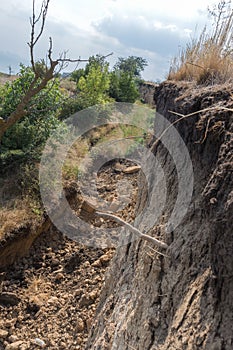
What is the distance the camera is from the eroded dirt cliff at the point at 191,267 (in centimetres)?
121

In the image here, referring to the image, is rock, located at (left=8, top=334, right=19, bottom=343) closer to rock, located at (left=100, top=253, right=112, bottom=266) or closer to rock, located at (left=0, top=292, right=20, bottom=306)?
rock, located at (left=0, top=292, right=20, bottom=306)

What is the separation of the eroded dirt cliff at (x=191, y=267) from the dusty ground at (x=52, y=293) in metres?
0.75

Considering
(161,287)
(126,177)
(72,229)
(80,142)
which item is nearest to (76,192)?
(72,229)

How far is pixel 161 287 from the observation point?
161cm

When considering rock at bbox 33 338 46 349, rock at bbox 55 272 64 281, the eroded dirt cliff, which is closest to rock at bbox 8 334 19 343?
rock at bbox 33 338 46 349

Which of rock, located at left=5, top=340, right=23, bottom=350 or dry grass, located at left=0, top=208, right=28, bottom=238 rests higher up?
dry grass, located at left=0, top=208, right=28, bottom=238

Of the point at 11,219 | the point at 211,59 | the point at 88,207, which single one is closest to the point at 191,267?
the point at 211,59

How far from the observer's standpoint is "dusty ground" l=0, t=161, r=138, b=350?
2.93m

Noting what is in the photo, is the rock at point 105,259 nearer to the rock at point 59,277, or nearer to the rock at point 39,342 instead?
the rock at point 59,277

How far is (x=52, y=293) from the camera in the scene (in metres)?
3.52

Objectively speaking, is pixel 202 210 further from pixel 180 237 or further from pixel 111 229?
pixel 111 229

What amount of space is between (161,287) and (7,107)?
4.17 metres

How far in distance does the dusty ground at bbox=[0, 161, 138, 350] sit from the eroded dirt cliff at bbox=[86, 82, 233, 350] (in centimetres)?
75

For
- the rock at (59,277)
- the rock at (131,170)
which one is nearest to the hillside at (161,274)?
the rock at (59,277)
